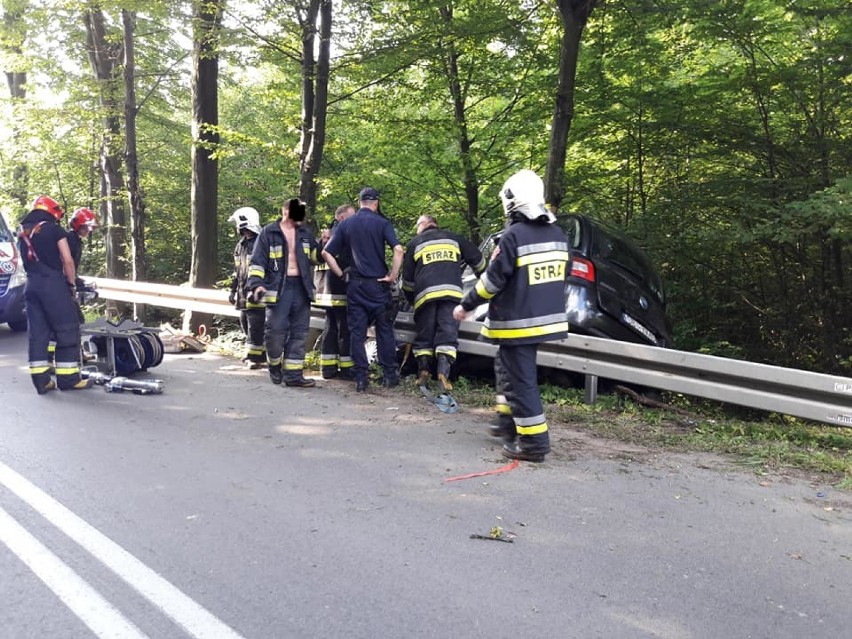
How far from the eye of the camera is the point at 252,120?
1964 cm

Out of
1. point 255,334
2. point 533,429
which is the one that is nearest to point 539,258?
point 533,429

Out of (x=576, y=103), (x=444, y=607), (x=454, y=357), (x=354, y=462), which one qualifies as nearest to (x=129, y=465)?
(x=354, y=462)

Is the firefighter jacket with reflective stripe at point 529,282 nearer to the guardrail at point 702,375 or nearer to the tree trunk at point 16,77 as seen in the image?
the guardrail at point 702,375

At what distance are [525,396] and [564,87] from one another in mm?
5691

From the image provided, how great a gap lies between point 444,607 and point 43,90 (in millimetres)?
20202

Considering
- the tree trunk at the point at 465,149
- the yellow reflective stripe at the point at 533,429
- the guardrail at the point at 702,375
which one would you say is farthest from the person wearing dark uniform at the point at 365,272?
the tree trunk at the point at 465,149

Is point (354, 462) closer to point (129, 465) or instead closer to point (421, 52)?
point (129, 465)

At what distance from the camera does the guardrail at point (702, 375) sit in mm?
4961

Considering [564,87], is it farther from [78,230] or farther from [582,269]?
[78,230]

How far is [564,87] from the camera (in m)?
9.20

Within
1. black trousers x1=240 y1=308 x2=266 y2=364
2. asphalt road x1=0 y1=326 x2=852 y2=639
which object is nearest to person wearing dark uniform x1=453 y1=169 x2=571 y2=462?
asphalt road x1=0 y1=326 x2=852 y2=639

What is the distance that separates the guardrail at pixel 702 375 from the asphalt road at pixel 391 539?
2.32 feet

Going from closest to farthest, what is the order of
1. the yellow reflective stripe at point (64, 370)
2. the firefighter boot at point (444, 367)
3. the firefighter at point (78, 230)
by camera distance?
the firefighter boot at point (444, 367)
the yellow reflective stripe at point (64, 370)
the firefighter at point (78, 230)

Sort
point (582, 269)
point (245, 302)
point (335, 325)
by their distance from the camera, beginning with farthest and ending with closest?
point (245, 302) → point (335, 325) → point (582, 269)
